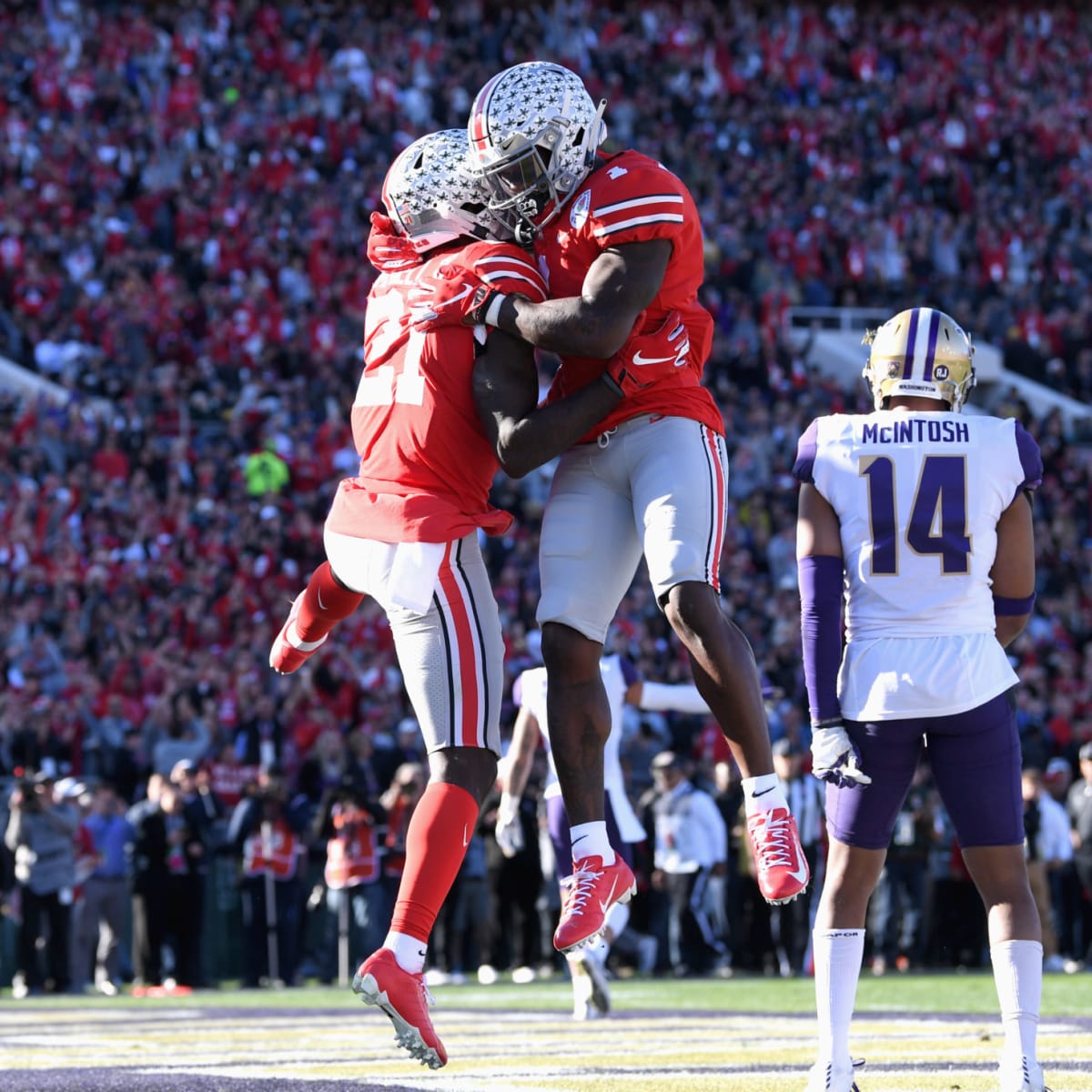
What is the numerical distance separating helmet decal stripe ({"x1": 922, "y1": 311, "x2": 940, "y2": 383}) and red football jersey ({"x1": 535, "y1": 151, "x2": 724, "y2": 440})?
54 centimetres

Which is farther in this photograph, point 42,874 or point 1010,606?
point 42,874

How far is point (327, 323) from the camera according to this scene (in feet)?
74.9

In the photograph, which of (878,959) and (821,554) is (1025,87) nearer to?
(878,959)

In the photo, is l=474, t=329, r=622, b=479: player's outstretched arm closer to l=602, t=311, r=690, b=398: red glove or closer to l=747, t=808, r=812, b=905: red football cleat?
l=602, t=311, r=690, b=398: red glove

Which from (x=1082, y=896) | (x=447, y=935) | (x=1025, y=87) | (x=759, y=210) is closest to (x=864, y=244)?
(x=759, y=210)

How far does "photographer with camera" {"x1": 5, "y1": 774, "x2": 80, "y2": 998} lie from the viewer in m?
14.3

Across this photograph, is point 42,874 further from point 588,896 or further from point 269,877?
point 588,896

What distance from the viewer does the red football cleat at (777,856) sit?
502 centimetres

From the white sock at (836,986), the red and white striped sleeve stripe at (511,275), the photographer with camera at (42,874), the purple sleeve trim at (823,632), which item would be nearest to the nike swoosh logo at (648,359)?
A: the red and white striped sleeve stripe at (511,275)

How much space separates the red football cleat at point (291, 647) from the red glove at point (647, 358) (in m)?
1.16

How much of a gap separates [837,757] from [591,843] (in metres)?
0.75

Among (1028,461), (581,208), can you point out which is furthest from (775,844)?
(581,208)

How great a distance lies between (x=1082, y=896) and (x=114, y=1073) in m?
11.5

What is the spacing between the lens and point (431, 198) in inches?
212
